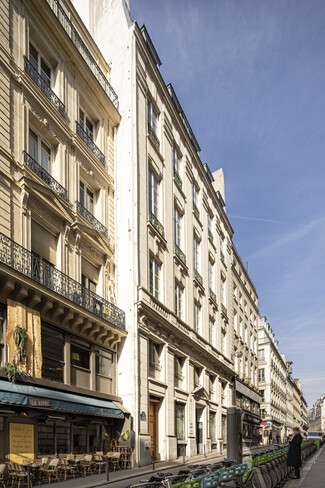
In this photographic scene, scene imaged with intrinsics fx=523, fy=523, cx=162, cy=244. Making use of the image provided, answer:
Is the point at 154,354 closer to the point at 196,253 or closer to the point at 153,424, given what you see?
the point at 153,424

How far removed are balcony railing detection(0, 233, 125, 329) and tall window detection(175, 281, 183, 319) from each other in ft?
27.8

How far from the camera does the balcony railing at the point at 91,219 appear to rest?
21331mm

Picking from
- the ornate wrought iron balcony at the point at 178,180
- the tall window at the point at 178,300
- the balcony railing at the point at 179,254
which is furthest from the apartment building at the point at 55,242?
the ornate wrought iron balcony at the point at 178,180

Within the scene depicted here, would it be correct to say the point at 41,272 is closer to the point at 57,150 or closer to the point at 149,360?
the point at 57,150

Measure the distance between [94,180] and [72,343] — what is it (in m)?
7.60

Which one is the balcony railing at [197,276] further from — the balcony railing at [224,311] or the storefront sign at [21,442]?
the storefront sign at [21,442]

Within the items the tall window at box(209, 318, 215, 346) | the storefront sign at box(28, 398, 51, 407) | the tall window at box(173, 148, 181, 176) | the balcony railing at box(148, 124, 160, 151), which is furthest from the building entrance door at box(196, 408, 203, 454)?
the storefront sign at box(28, 398, 51, 407)

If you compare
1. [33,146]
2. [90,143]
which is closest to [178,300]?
[90,143]

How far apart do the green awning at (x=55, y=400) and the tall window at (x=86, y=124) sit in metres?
11.6

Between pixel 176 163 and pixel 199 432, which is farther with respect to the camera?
pixel 199 432

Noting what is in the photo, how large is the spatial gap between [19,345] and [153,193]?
49.3 feet

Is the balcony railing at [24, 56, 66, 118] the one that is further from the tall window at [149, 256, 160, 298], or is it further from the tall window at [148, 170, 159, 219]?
the tall window at [149, 256, 160, 298]

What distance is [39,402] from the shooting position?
15.2m

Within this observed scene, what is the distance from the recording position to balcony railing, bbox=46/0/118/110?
21.3 metres
